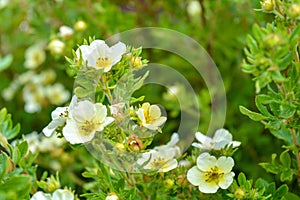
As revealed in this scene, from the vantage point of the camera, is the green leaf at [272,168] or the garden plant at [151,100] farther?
the green leaf at [272,168]

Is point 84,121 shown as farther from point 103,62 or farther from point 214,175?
point 214,175

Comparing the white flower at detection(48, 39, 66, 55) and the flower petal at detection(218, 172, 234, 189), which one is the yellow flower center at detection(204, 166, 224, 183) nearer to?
the flower petal at detection(218, 172, 234, 189)

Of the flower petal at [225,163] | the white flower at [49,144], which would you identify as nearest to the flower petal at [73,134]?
the flower petal at [225,163]

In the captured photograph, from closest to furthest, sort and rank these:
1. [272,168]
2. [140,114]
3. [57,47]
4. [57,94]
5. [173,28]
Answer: [140,114] < [272,168] < [57,47] < [173,28] < [57,94]

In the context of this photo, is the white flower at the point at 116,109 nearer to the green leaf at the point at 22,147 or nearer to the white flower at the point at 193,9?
the green leaf at the point at 22,147

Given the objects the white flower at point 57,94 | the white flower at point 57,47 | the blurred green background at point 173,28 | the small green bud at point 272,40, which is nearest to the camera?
the small green bud at point 272,40

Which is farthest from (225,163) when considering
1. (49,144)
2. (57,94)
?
(57,94)

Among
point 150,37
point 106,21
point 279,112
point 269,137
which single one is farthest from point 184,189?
point 150,37
